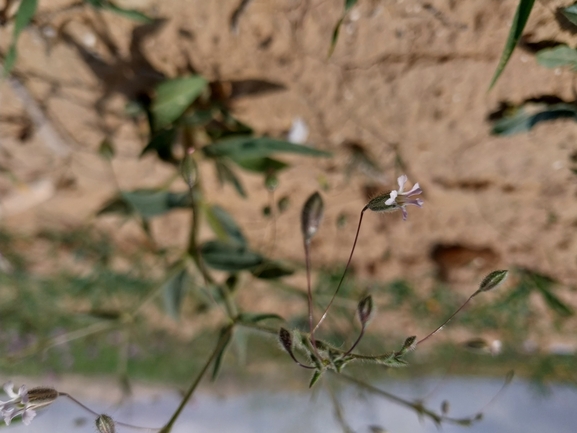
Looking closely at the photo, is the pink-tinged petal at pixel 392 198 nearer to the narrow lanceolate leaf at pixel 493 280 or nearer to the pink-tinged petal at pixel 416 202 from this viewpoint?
the pink-tinged petal at pixel 416 202

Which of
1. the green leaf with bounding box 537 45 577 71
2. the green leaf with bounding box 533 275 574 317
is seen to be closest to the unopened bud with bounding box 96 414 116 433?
the green leaf with bounding box 537 45 577 71

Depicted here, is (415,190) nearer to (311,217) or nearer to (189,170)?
(311,217)

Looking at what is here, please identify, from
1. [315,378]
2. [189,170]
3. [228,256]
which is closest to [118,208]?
[228,256]

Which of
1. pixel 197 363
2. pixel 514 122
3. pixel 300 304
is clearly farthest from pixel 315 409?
pixel 514 122

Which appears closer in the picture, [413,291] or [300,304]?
[413,291]

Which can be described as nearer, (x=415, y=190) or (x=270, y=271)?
(x=415, y=190)

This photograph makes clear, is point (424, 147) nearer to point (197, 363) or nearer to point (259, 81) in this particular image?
point (259, 81)
